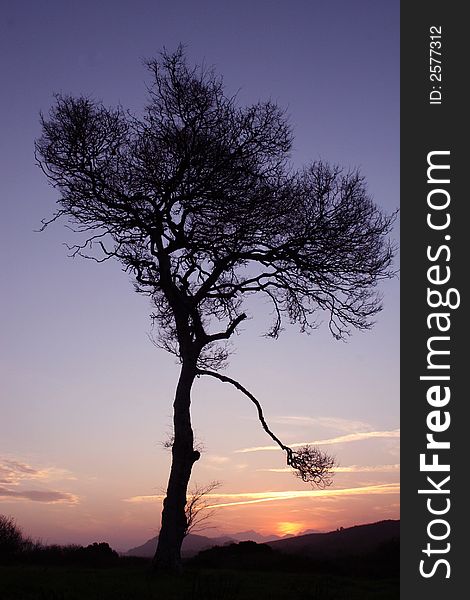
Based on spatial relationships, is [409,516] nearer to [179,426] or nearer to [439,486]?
[439,486]

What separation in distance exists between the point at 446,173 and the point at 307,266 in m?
9.40

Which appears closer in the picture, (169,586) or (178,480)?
(169,586)

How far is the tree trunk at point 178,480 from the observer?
19.9 m

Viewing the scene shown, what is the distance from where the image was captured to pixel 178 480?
816 inches

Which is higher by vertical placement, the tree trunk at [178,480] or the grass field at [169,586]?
the tree trunk at [178,480]

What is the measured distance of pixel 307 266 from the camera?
2281 centimetres

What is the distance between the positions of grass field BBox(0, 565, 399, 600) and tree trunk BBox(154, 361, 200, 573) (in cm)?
62

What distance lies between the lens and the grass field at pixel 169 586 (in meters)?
14.2

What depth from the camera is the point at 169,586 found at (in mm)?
16562

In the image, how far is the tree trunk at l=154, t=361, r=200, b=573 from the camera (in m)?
19.9

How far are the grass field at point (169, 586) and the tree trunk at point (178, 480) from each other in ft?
2.05

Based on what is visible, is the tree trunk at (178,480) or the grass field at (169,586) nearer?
the grass field at (169,586)

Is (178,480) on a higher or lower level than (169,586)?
higher

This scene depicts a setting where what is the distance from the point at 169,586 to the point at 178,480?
14.3 ft
